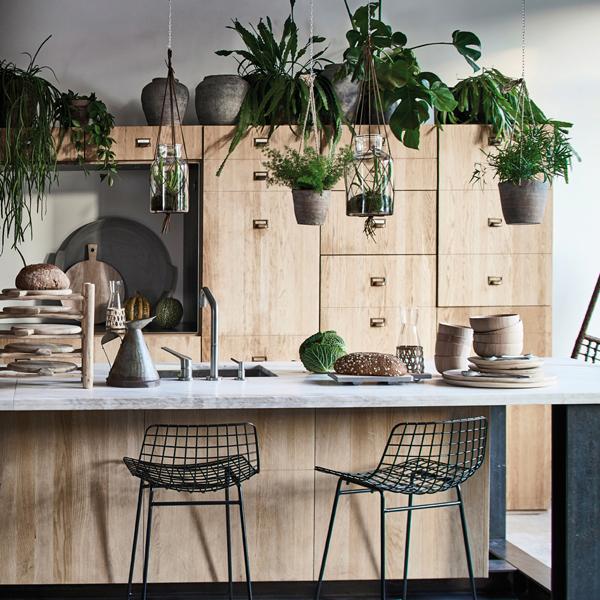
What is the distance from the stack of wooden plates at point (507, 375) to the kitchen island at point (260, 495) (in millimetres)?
58

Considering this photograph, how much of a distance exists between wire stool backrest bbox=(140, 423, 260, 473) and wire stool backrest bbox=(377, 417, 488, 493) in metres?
0.48

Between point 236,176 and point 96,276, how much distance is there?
3.38 feet

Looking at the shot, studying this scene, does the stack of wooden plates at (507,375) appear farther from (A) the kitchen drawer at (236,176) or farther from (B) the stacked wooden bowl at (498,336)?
(A) the kitchen drawer at (236,176)

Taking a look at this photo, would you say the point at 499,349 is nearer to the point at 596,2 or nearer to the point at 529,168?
the point at 529,168

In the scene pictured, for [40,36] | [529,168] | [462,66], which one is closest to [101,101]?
[40,36]

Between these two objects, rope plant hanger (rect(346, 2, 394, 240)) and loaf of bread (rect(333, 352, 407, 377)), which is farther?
loaf of bread (rect(333, 352, 407, 377))

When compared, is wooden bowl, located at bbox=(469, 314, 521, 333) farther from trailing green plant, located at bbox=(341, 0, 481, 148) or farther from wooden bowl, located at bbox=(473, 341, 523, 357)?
trailing green plant, located at bbox=(341, 0, 481, 148)

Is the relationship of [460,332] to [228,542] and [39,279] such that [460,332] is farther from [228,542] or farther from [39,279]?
[39,279]

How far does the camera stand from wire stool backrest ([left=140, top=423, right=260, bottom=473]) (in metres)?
3.07

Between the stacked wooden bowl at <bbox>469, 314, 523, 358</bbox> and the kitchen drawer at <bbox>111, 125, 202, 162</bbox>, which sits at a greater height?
the kitchen drawer at <bbox>111, 125, 202, 162</bbox>

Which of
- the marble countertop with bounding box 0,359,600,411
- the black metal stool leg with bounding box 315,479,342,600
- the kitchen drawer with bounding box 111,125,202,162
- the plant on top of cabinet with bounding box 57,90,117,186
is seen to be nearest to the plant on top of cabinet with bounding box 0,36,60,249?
the plant on top of cabinet with bounding box 57,90,117,186

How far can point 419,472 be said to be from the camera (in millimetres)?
2887

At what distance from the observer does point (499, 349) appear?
3139 millimetres

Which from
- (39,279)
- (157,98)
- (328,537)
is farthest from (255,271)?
(328,537)
